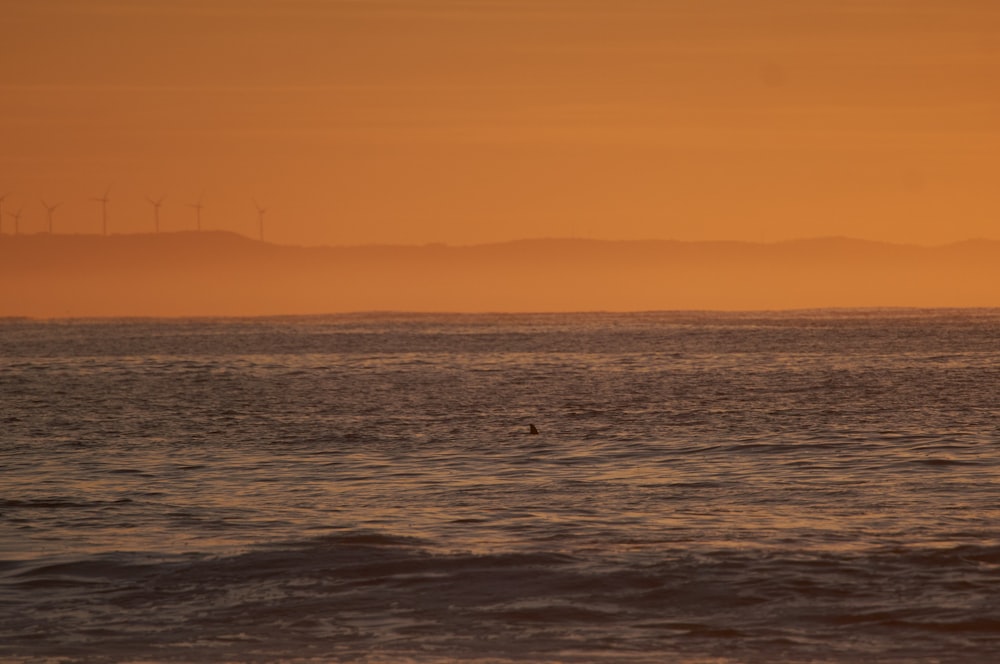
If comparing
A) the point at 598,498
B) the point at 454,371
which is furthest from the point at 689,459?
the point at 454,371

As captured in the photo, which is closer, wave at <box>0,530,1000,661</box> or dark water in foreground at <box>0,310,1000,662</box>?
wave at <box>0,530,1000,661</box>

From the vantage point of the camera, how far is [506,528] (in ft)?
72.6

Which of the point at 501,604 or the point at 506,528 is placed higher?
the point at 506,528

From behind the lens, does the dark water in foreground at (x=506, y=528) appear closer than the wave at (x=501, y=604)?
No

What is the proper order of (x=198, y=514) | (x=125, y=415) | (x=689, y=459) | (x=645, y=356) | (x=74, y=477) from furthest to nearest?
1. (x=645, y=356)
2. (x=125, y=415)
3. (x=689, y=459)
4. (x=74, y=477)
5. (x=198, y=514)

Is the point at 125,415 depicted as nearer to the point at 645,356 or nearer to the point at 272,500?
the point at 272,500

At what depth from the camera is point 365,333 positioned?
13250cm

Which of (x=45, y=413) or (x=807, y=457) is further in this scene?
(x=45, y=413)

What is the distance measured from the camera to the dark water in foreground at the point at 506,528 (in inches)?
636

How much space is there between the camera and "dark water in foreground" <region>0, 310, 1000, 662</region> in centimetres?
1616

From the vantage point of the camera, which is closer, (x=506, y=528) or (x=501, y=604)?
(x=501, y=604)

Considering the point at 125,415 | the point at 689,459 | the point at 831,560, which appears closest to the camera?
the point at 831,560

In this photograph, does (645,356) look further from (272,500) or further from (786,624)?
(786,624)

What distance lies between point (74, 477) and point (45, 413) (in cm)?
1762
